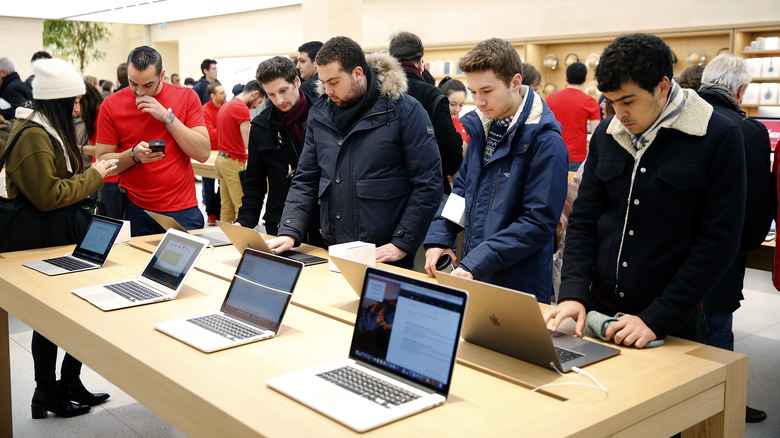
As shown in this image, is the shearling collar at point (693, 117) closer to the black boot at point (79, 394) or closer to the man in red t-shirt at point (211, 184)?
the black boot at point (79, 394)

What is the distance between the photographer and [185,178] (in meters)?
3.63

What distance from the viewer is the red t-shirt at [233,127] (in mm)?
5734

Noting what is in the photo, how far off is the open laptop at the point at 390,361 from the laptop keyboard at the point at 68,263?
1493 mm

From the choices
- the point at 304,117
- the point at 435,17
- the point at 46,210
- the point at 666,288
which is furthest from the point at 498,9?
the point at 666,288

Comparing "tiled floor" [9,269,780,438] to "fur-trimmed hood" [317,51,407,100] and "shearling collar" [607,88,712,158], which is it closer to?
"fur-trimmed hood" [317,51,407,100]

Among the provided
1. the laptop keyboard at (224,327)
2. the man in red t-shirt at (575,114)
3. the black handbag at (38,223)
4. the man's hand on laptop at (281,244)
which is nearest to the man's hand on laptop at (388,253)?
the man's hand on laptop at (281,244)

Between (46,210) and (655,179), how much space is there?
97.7 inches

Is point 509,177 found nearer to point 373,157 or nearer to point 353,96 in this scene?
point 373,157

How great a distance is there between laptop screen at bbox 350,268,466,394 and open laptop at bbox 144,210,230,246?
1.39 m

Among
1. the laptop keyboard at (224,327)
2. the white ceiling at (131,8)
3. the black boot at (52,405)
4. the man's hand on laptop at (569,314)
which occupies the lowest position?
the black boot at (52,405)

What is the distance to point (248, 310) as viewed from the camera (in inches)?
81.3

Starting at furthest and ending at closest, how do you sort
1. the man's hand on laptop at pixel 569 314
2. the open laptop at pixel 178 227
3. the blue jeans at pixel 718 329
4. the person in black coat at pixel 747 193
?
the blue jeans at pixel 718 329
the open laptop at pixel 178 227
the person in black coat at pixel 747 193
the man's hand on laptop at pixel 569 314

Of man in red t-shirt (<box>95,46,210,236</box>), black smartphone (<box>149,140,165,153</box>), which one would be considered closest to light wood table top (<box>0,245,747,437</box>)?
black smartphone (<box>149,140,165,153</box>)

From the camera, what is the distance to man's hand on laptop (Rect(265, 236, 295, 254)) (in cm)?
277
